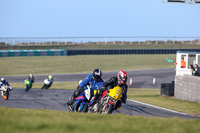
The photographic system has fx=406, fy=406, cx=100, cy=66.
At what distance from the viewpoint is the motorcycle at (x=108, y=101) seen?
11.8m

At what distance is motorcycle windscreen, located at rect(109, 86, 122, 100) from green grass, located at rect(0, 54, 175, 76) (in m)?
39.6

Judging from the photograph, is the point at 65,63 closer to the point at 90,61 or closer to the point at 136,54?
the point at 90,61

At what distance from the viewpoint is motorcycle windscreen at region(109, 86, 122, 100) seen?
11844mm

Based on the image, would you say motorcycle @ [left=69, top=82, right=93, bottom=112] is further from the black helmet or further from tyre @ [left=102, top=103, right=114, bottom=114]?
tyre @ [left=102, top=103, right=114, bottom=114]

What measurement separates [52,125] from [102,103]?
5.28 m

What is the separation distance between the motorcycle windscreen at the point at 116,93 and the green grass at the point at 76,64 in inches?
1560

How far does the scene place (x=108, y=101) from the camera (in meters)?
11.9

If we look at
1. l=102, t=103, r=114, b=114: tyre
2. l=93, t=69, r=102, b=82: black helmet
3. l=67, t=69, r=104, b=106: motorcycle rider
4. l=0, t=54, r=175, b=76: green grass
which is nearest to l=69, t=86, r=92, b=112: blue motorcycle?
l=67, t=69, r=104, b=106: motorcycle rider

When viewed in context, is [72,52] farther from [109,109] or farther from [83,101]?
[109,109]

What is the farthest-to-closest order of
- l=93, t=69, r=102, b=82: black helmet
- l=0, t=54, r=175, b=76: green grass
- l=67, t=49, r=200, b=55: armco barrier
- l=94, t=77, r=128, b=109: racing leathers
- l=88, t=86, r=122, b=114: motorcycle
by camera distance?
l=67, t=49, r=200, b=55: armco barrier, l=0, t=54, r=175, b=76: green grass, l=93, t=69, r=102, b=82: black helmet, l=88, t=86, r=122, b=114: motorcycle, l=94, t=77, r=128, b=109: racing leathers

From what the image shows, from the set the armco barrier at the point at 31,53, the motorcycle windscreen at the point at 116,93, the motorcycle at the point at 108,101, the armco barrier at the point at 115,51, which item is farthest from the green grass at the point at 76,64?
the motorcycle windscreen at the point at 116,93

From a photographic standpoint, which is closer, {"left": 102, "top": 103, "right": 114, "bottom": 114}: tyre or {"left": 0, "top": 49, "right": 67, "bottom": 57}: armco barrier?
{"left": 102, "top": 103, "right": 114, "bottom": 114}: tyre

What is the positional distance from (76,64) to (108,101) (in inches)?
1871

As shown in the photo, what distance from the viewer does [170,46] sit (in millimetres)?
77188
